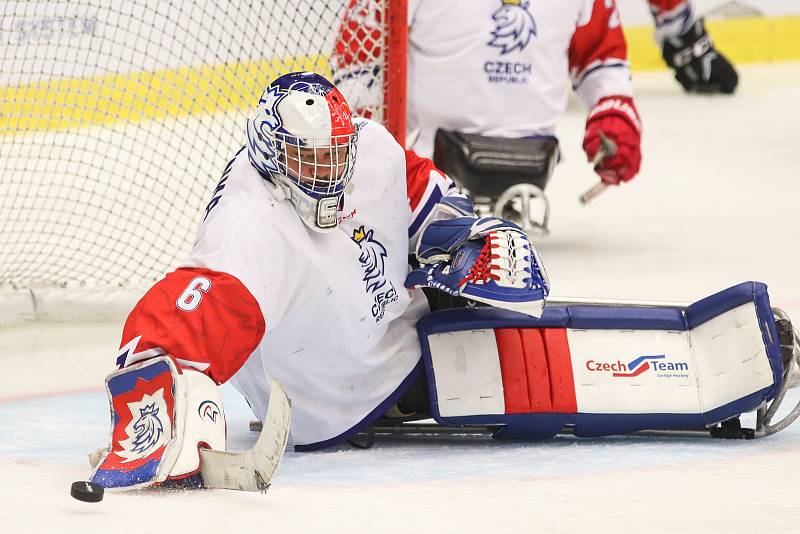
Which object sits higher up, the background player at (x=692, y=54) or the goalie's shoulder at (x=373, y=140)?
the background player at (x=692, y=54)

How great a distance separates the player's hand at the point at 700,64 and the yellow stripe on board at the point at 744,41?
0.62 meters

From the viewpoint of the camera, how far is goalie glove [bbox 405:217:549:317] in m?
2.76

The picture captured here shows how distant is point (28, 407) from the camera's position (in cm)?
338

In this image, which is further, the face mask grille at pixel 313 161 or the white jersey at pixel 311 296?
the face mask grille at pixel 313 161

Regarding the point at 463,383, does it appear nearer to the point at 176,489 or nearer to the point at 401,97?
the point at 176,489

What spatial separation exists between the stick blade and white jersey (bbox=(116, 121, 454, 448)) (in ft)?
0.48

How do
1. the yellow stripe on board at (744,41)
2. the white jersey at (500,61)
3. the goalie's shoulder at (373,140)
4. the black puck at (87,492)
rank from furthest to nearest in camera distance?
the yellow stripe on board at (744,41) → the white jersey at (500,61) → the goalie's shoulder at (373,140) → the black puck at (87,492)

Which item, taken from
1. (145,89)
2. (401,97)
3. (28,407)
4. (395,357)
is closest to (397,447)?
(395,357)

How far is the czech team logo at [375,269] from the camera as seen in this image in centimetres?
277

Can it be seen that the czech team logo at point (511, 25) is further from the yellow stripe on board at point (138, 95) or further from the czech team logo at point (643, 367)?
the czech team logo at point (643, 367)

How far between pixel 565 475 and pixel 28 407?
1.31 meters

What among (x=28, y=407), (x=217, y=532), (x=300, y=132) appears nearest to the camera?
(x=217, y=532)

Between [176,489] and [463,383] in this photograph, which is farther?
[463,383]

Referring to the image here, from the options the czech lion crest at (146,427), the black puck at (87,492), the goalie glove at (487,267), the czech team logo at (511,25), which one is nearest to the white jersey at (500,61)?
the czech team logo at (511,25)
